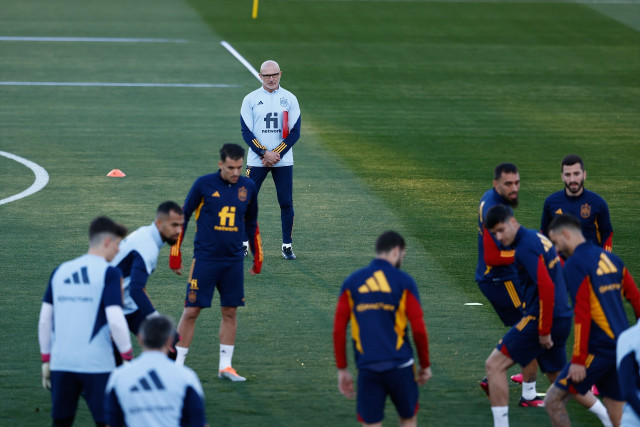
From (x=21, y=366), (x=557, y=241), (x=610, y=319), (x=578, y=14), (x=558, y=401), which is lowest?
(x=21, y=366)

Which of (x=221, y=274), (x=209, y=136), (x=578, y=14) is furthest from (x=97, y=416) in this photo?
(x=578, y=14)

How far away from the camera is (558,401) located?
7.76 m

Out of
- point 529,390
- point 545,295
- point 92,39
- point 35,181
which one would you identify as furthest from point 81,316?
point 92,39

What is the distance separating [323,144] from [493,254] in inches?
429

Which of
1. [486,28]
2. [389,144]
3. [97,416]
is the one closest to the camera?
[97,416]

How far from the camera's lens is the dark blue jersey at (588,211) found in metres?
9.61

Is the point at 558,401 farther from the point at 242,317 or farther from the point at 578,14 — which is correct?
the point at 578,14

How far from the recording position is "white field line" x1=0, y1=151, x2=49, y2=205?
15562 millimetres

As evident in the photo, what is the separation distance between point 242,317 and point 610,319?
4.82 meters

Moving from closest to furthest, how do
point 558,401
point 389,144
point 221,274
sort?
point 558,401 < point 221,274 < point 389,144

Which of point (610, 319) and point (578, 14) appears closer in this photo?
point (610, 319)

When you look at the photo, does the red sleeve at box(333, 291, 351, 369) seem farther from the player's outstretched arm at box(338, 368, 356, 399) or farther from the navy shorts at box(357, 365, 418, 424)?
the navy shorts at box(357, 365, 418, 424)

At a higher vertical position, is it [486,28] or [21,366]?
[486,28]

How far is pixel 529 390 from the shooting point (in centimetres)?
899
